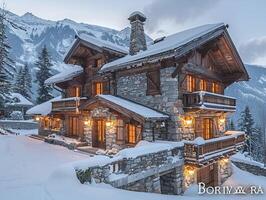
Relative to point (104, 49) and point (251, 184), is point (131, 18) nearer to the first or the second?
point (104, 49)

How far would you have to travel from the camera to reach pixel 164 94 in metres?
17.0

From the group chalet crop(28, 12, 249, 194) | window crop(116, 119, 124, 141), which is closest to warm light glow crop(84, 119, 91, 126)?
chalet crop(28, 12, 249, 194)

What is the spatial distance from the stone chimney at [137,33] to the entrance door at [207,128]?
24.5 feet

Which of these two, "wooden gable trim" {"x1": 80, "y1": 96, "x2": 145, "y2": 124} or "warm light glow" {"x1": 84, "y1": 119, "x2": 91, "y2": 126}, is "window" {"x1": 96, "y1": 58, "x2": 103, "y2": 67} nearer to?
"wooden gable trim" {"x1": 80, "y1": 96, "x2": 145, "y2": 124}

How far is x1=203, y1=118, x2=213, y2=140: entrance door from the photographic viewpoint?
1975 centimetres

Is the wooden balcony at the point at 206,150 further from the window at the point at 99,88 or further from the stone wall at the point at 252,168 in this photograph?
the window at the point at 99,88

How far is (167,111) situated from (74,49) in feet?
37.3

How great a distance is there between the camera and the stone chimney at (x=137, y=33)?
20391mm

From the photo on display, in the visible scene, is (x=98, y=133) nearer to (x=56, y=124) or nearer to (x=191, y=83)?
(x=191, y=83)

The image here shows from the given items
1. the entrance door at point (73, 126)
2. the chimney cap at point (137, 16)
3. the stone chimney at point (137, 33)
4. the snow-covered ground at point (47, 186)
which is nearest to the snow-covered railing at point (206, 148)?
the snow-covered ground at point (47, 186)

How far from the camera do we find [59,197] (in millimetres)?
7223

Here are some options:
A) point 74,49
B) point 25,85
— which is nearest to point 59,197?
point 74,49

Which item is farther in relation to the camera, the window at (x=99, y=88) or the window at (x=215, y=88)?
the window at (x=99, y=88)

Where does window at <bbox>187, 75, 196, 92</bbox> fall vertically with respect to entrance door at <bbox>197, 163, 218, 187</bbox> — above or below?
above
